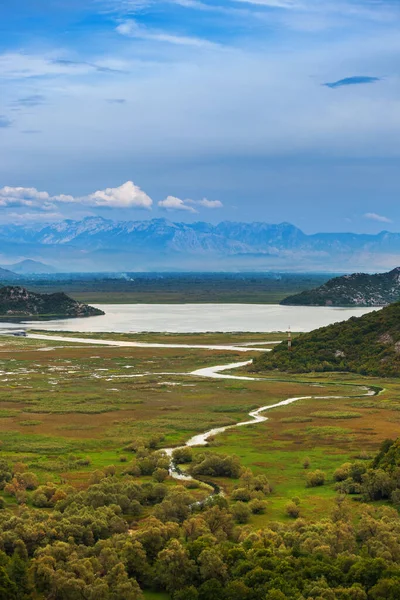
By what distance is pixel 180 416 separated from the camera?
73.1 metres

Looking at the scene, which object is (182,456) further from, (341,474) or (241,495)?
(341,474)

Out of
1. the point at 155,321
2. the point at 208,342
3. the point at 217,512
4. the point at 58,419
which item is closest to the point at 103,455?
the point at 58,419

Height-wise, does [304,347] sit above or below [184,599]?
above

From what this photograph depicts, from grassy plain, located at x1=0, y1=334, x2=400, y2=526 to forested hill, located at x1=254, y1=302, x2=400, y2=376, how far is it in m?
4.03

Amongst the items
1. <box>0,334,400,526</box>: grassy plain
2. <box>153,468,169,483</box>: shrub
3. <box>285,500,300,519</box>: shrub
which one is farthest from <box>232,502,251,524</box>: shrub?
<box>153,468,169,483</box>: shrub

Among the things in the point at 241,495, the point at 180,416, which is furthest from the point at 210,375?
the point at 241,495

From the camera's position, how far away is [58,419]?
7244 centimetres

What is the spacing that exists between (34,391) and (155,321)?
324 feet

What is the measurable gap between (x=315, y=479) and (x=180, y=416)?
2400 cm

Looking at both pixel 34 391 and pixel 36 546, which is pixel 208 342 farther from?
pixel 36 546

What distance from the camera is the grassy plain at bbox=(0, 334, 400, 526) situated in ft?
183

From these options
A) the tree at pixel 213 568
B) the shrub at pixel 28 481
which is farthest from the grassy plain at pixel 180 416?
the tree at pixel 213 568

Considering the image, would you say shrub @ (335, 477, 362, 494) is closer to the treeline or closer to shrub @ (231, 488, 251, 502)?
the treeline

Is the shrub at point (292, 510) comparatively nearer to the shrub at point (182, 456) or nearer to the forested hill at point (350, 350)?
the shrub at point (182, 456)
